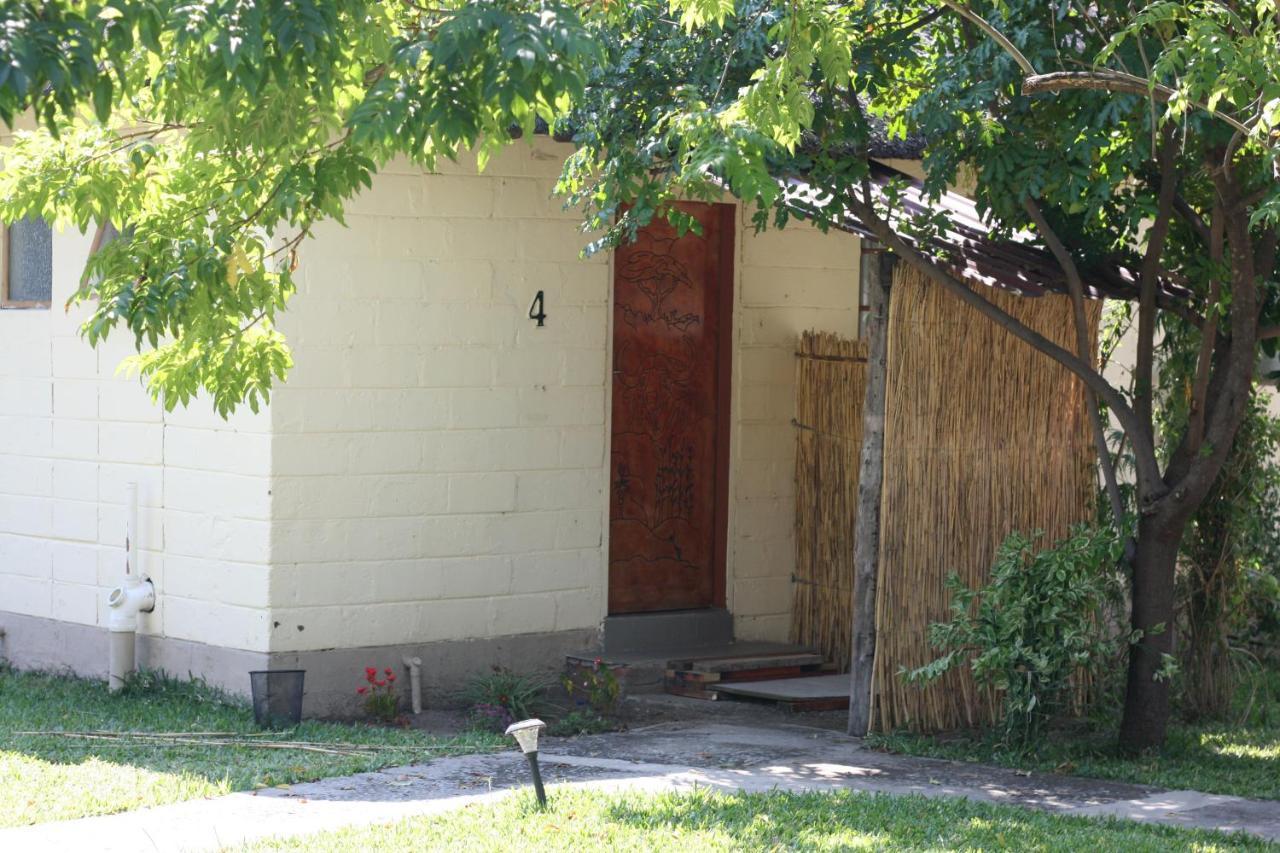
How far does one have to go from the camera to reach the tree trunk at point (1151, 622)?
8.76m

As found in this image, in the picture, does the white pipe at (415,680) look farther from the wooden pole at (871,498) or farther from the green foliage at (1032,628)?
the green foliage at (1032,628)

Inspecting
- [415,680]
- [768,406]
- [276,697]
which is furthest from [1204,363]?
[276,697]

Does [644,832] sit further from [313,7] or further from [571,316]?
[571,316]

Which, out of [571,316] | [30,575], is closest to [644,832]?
[571,316]

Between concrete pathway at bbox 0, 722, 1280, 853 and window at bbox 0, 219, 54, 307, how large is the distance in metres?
4.57

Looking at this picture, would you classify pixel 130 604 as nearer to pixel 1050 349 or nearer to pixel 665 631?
pixel 665 631

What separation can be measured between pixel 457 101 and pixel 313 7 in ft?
1.79

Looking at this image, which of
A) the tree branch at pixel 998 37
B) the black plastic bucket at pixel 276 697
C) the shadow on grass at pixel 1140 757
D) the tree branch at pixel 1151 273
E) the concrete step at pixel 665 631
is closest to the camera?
the tree branch at pixel 998 37

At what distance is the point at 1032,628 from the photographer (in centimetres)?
865

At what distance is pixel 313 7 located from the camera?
15.1ft

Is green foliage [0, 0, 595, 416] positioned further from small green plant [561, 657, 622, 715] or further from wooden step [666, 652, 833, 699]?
wooden step [666, 652, 833, 699]

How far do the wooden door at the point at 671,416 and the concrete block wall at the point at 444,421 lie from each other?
0.31 m

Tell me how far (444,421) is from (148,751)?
252 cm

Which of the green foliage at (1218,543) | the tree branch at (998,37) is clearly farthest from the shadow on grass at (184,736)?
the tree branch at (998,37)
